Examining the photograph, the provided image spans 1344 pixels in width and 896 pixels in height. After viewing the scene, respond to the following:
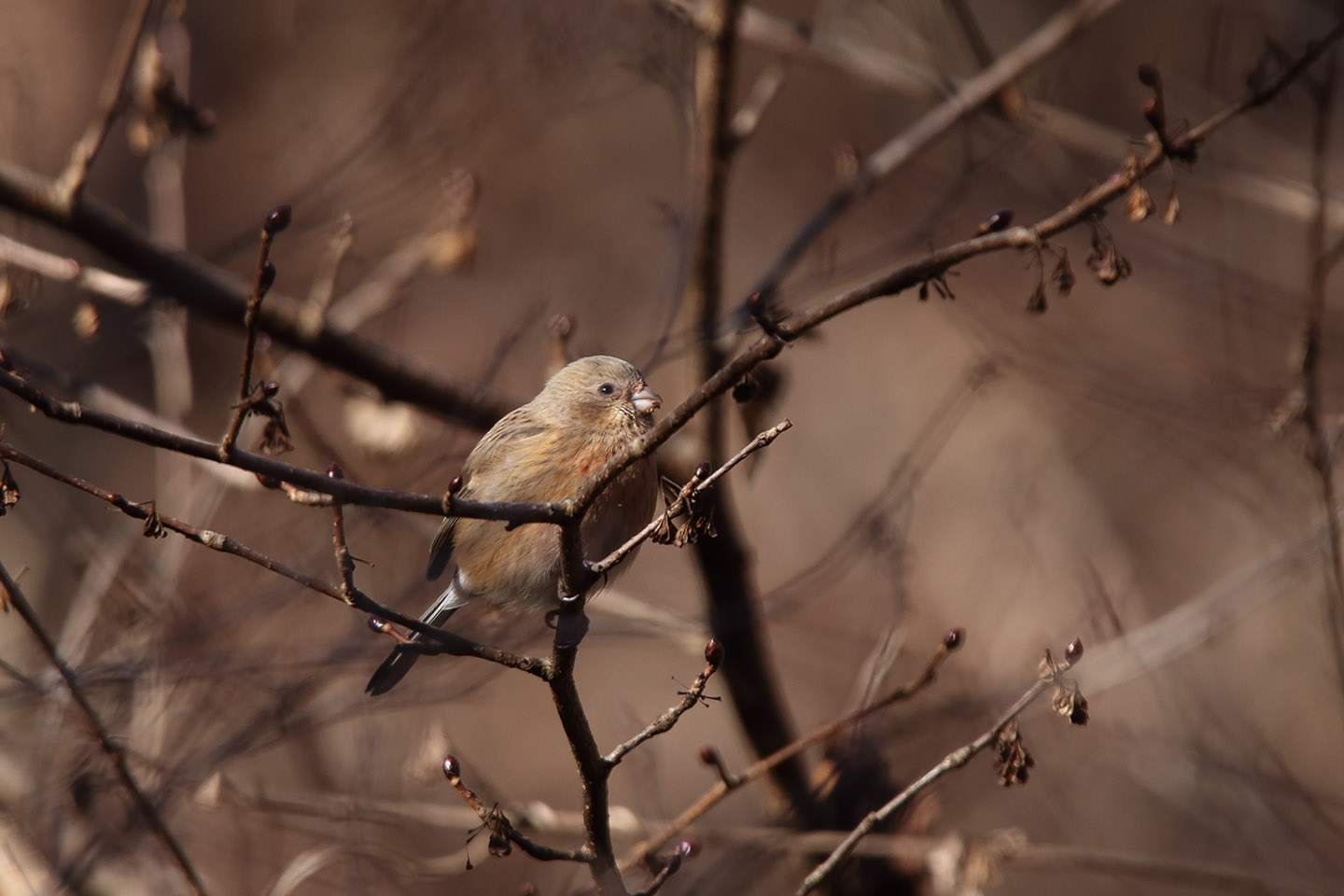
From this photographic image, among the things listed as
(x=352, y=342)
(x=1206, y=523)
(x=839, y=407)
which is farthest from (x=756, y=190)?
(x=352, y=342)

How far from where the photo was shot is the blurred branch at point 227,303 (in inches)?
147

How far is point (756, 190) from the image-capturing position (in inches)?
454

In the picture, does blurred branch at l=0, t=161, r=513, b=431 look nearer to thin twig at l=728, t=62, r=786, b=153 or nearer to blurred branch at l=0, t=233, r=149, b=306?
blurred branch at l=0, t=233, r=149, b=306

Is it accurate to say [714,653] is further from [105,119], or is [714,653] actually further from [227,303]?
[105,119]

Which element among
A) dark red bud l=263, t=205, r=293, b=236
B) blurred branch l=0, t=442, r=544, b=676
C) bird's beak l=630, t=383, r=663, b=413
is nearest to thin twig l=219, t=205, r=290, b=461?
dark red bud l=263, t=205, r=293, b=236

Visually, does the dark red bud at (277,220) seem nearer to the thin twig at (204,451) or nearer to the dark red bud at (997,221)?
the thin twig at (204,451)

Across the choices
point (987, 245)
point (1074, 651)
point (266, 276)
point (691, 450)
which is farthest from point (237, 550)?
point (691, 450)

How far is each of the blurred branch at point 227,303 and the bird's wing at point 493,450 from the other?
0.51 meters

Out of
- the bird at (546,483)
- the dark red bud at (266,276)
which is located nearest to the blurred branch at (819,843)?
the bird at (546,483)

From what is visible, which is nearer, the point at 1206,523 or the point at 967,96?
the point at 967,96

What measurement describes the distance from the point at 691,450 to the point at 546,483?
1.29 meters

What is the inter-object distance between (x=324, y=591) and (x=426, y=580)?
6.66 ft

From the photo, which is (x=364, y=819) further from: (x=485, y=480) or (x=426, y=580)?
(x=485, y=480)

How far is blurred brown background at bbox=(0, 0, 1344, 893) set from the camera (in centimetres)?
448
